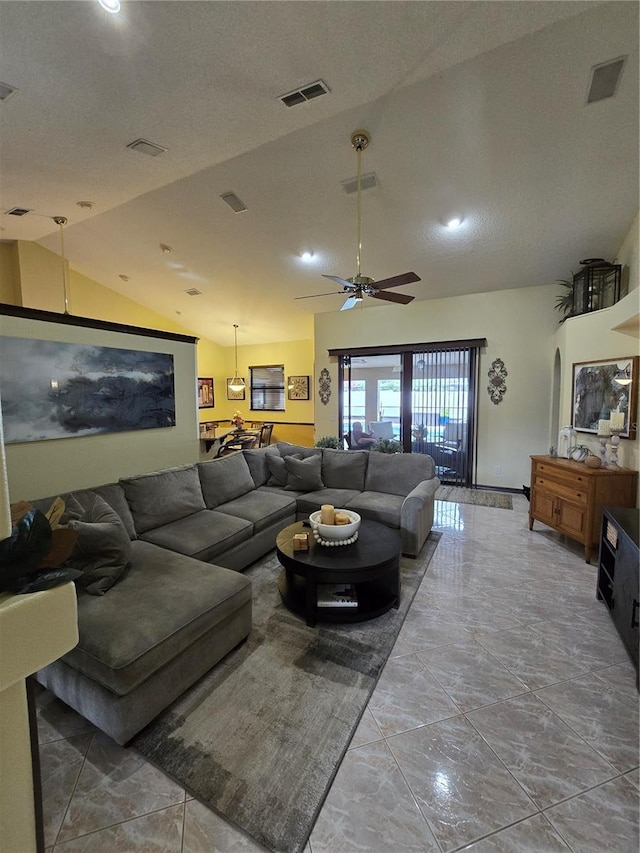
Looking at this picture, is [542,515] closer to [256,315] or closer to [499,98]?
[499,98]

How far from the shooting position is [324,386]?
727 centimetres

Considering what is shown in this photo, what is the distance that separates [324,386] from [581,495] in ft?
15.7

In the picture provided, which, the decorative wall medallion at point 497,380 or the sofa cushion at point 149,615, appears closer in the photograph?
the sofa cushion at point 149,615

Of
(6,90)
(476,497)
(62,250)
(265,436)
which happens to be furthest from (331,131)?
(265,436)

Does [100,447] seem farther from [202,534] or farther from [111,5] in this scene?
[111,5]

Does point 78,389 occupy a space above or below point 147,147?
below

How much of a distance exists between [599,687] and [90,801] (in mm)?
2481

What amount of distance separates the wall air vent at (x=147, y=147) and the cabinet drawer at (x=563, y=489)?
4744 mm

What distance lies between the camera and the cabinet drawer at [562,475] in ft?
11.1

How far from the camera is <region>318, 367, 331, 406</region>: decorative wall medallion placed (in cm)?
722

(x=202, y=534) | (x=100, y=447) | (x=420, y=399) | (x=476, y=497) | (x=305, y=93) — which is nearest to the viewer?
(x=305, y=93)

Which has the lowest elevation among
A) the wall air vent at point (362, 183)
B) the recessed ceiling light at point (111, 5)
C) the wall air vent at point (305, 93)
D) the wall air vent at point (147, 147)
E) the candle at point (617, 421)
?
the candle at point (617, 421)

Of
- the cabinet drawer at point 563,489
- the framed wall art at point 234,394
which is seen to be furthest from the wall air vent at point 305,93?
the framed wall art at point 234,394

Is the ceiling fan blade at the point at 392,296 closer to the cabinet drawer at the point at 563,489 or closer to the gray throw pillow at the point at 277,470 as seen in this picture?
the gray throw pillow at the point at 277,470
